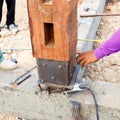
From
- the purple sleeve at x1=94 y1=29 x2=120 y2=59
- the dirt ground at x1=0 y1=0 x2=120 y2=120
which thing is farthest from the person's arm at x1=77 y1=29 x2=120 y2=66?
Answer: the dirt ground at x1=0 y1=0 x2=120 y2=120

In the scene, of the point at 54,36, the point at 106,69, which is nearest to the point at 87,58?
the point at 54,36

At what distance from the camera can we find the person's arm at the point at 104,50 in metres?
1.99

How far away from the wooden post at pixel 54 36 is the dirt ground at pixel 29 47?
3.09 feet

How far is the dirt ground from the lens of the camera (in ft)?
10.8

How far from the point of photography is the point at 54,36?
76.9 inches

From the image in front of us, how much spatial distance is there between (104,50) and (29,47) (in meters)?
2.06

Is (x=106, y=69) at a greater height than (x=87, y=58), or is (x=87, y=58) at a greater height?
(x=87, y=58)

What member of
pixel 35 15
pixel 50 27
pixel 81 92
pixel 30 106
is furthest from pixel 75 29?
pixel 30 106

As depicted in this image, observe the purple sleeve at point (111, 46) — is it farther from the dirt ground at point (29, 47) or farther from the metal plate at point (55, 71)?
the dirt ground at point (29, 47)

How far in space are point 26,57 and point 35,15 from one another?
5.61 ft

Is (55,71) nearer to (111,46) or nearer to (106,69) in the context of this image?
(111,46)

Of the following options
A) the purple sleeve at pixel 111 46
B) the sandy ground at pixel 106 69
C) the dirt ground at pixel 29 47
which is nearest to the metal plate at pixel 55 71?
the purple sleeve at pixel 111 46

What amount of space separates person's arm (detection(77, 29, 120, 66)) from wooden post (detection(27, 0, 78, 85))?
0.28 feet

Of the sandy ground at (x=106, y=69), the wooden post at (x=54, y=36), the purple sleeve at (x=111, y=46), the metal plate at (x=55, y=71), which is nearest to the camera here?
the wooden post at (x=54, y=36)
